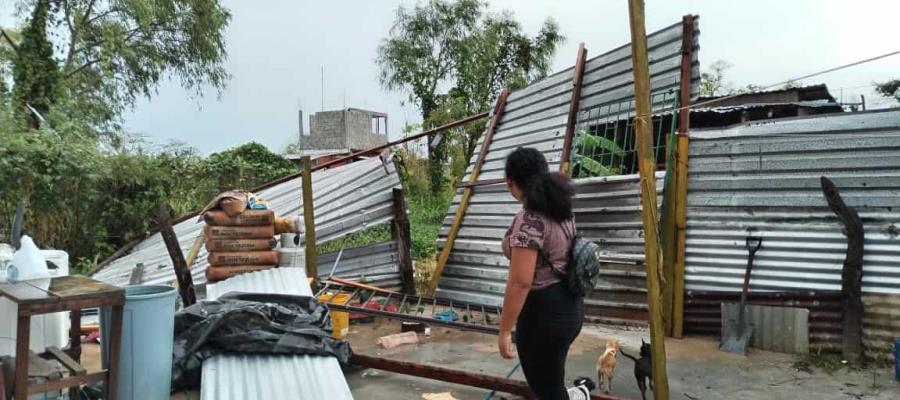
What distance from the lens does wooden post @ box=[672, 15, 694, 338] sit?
215 inches

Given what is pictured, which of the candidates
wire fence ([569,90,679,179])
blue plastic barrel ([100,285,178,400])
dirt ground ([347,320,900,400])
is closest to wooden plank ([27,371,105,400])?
blue plastic barrel ([100,285,178,400])

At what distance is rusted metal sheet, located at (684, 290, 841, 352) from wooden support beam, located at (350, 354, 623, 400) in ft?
7.93

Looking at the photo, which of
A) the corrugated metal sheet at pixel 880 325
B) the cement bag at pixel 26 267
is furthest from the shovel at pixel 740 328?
the cement bag at pixel 26 267

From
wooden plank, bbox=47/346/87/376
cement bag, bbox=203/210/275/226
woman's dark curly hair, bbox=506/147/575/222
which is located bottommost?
wooden plank, bbox=47/346/87/376

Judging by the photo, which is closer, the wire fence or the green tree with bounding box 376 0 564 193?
the wire fence

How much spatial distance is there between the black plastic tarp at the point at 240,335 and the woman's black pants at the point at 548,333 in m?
1.59

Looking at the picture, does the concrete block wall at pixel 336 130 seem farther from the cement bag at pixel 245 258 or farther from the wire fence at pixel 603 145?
the cement bag at pixel 245 258

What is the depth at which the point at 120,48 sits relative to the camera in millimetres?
12062

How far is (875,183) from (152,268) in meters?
7.50

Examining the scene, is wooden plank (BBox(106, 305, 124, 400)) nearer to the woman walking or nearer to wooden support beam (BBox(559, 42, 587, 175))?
the woman walking

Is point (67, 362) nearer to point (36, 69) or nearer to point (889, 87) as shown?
point (36, 69)

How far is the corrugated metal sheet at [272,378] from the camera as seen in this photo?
3064mm

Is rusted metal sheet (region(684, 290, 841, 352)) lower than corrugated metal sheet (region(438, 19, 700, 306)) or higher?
lower

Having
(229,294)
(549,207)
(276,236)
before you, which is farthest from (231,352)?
(549,207)
